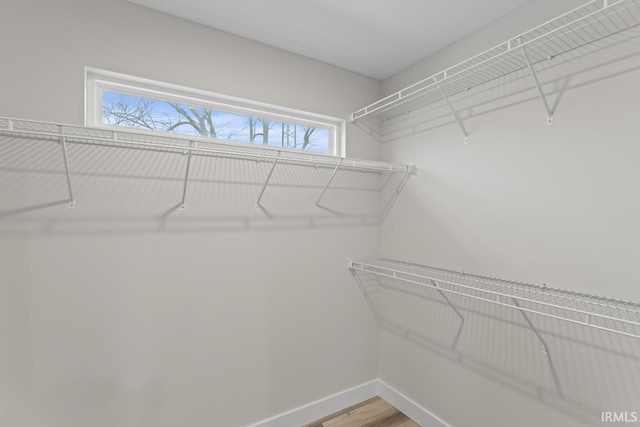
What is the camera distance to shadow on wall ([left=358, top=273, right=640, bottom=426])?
3.90 ft

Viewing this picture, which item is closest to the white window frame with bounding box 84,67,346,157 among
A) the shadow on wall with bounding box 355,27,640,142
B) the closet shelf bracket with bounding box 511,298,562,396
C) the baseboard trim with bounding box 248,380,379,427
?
the shadow on wall with bounding box 355,27,640,142

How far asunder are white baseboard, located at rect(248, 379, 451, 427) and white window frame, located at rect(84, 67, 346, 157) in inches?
64.3

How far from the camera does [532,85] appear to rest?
4.70 feet

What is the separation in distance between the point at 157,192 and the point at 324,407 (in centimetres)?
166

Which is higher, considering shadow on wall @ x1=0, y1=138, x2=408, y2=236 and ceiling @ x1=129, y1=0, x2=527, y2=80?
ceiling @ x1=129, y1=0, x2=527, y2=80

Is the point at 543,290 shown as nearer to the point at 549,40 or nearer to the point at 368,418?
the point at 549,40

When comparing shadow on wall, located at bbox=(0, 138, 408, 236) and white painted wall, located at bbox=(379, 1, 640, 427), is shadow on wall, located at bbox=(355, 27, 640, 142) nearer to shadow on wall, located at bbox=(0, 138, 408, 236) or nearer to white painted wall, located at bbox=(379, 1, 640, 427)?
white painted wall, located at bbox=(379, 1, 640, 427)

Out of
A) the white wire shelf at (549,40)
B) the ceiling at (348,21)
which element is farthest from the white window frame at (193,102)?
the white wire shelf at (549,40)

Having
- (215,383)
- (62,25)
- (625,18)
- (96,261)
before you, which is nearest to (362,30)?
(625,18)

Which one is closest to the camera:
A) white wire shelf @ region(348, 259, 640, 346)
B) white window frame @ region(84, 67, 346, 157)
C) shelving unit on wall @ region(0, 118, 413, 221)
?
white wire shelf @ region(348, 259, 640, 346)

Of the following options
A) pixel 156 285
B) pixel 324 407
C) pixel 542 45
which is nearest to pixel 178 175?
pixel 156 285

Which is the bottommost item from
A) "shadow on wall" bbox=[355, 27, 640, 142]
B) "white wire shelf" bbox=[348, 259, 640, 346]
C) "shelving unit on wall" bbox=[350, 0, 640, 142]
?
"white wire shelf" bbox=[348, 259, 640, 346]

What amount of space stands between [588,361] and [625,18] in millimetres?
1324

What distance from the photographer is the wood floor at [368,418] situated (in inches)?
76.1
